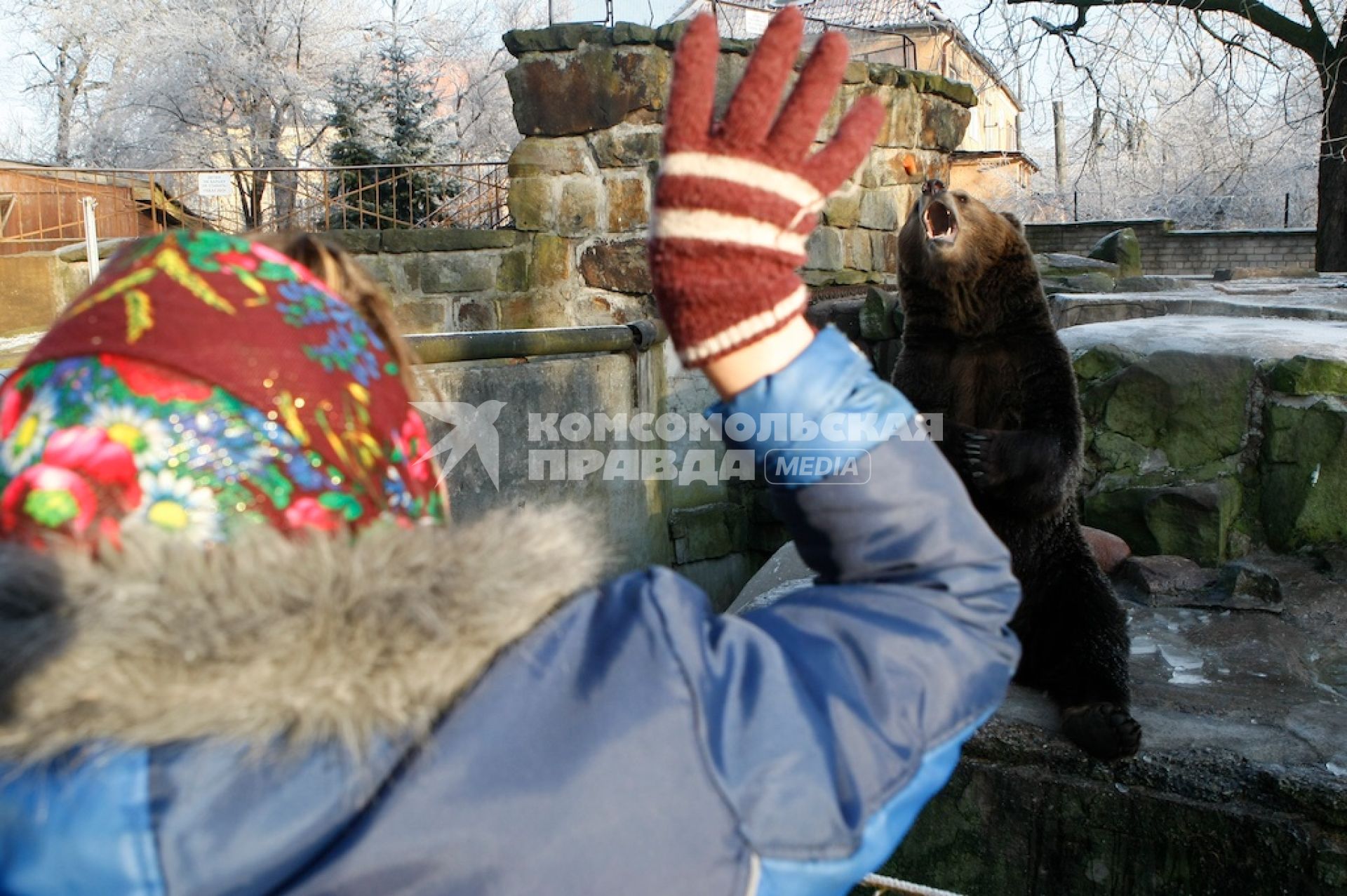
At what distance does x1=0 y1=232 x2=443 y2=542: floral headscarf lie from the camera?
30.1 inches

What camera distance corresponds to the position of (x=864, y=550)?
876 millimetres

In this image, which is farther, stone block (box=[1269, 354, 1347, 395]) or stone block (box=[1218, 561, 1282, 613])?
stone block (box=[1269, 354, 1347, 395])

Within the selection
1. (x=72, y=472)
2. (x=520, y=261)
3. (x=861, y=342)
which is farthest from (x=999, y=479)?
(x=520, y=261)

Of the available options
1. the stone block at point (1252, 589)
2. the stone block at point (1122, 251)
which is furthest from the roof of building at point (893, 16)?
the stone block at point (1252, 589)

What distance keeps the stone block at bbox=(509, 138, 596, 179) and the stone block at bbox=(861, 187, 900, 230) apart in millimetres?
1611

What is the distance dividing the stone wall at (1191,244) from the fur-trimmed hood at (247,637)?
18.4 metres

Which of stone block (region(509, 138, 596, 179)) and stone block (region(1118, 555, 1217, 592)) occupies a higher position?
stone block (region(509, 138, 596, 179))

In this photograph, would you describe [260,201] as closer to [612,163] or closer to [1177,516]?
[612,163]

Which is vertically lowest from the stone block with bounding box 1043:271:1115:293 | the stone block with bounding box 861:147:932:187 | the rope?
the rope

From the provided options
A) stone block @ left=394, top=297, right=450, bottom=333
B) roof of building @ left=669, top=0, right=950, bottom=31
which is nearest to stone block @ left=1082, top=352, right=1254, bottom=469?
stone block @ left=394, top=297, right=450, bottom=333

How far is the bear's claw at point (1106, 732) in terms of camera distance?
2.15 metres

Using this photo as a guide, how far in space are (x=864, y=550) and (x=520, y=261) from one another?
5.38m

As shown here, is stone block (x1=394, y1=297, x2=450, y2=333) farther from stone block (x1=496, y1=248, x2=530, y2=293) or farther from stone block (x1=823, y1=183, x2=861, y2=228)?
stone block (x1=823, y1=183, x2=861, y2=228)

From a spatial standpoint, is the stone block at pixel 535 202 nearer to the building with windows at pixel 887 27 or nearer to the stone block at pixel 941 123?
the building with windows at pixel 887 27
